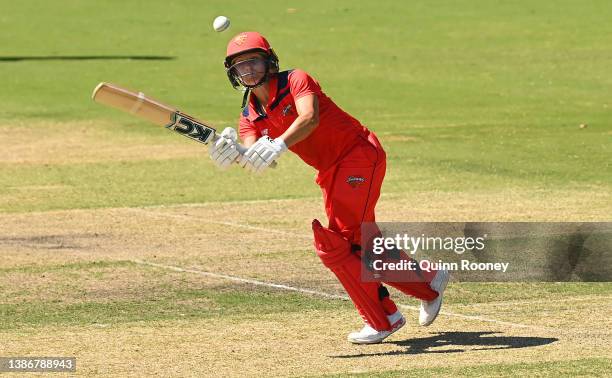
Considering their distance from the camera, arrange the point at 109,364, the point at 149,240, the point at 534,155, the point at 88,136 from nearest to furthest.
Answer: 1. the point at 109,364
2. the point at 149,240
3. the point at 534,155
4. the point at 88,136

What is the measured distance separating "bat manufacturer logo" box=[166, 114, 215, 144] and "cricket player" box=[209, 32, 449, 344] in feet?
0.32

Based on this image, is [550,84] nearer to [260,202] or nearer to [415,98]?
[415,98]

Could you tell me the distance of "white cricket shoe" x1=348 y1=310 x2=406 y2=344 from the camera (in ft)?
31.2

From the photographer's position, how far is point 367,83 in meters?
26.9

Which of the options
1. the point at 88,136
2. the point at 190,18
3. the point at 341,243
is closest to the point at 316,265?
the point at 341,243

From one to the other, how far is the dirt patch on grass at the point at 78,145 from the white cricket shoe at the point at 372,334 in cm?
998

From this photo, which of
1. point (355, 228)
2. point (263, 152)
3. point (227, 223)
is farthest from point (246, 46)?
point (227, 223)

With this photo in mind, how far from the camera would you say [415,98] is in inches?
987

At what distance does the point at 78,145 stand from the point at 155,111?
11.0 metres

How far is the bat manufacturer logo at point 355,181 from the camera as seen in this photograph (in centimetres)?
950

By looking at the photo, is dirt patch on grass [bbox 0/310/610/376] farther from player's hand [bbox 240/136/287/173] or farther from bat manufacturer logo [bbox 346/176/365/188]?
player's hand [bbox 240/136/287/173]

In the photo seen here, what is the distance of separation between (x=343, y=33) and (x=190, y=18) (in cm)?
532

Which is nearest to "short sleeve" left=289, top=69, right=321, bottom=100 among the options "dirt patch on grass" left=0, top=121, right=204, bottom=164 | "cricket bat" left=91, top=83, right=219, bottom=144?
"cricket bat" left=91, top=83, right=219, bottom=144

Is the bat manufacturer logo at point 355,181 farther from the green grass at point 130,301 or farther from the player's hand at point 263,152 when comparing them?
the green grass at point 130,301
